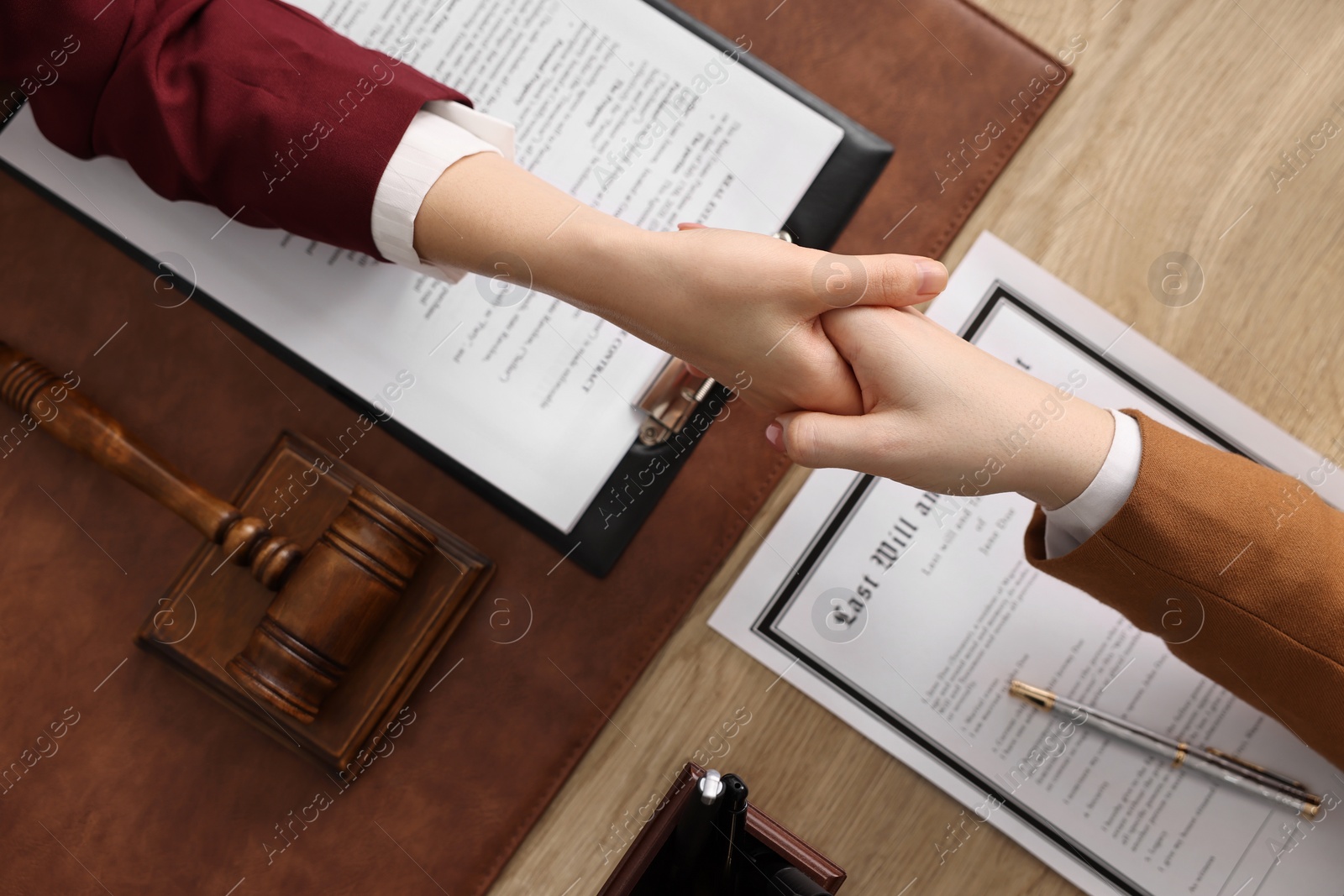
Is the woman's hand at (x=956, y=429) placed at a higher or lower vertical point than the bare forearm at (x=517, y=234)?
higher

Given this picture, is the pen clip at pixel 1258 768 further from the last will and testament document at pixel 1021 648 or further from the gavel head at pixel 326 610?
the gavel head at pixel 326 610

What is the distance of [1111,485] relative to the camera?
583 millimetres

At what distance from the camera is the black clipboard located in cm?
74

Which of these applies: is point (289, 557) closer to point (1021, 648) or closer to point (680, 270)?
point (680, 270)

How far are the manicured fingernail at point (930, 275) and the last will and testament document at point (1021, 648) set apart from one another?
0.14m

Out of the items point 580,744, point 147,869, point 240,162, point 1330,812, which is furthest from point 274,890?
point 1330,812

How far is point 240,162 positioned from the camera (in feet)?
2.01

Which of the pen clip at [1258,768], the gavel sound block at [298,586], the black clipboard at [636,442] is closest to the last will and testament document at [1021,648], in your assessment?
the pen clip at [1258,768]

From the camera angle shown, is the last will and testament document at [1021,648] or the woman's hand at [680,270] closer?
the woman's hand at [680,270]

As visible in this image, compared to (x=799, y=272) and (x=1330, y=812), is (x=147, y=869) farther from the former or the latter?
(x=1330, y=812)

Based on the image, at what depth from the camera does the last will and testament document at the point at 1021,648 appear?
0.74m

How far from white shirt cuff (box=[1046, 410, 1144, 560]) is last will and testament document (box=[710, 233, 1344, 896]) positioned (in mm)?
145

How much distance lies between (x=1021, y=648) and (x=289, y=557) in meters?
0.66

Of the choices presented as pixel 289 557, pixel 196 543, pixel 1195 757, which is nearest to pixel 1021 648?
pixel 1195 757
